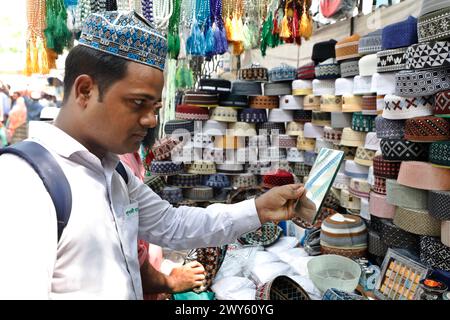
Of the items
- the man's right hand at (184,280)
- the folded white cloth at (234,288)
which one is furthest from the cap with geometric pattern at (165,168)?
the man's right hand at (184,280)

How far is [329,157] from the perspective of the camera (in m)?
1.14

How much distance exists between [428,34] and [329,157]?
3.32 feet

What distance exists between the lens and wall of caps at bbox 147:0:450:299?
72.4 inches

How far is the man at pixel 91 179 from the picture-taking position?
0.65 meters

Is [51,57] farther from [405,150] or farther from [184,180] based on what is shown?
[405,150]

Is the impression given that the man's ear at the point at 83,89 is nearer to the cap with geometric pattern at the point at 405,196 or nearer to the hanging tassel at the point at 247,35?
the cap with geometric pattern at the point at 405,196

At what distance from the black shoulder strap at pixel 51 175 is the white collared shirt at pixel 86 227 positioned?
0.5 inches

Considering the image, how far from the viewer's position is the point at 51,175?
0.73m

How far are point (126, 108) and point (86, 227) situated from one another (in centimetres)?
27

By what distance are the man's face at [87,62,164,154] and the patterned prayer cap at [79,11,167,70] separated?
0.11 ft

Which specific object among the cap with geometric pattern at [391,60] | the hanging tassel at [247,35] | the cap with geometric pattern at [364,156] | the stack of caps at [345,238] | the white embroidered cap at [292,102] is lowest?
the stack of caps at [345,238]

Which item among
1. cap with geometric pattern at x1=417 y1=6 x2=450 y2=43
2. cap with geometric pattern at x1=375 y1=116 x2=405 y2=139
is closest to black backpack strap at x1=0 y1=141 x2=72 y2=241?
cap with geometric pattern at x1=417 y1=6 x2=450 y2=43

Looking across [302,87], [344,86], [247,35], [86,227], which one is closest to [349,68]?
[344,86]
